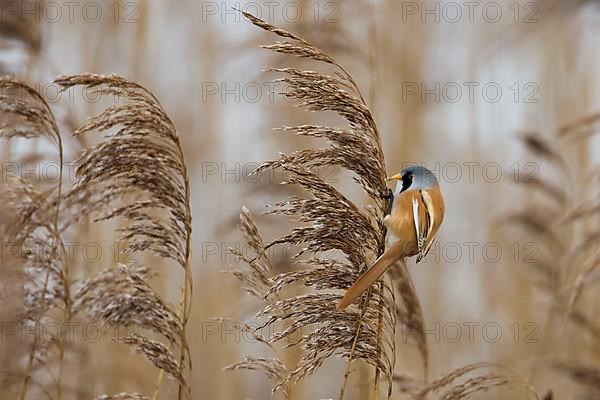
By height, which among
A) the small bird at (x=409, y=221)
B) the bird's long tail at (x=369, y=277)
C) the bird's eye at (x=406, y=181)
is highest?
the bird's eye at (x=406, y=181)

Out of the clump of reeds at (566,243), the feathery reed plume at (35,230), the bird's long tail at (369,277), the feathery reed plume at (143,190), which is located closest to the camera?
the bird's long tail at (369,277)

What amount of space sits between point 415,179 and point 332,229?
1.14ft

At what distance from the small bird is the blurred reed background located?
7.70ft

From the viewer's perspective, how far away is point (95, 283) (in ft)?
7.47

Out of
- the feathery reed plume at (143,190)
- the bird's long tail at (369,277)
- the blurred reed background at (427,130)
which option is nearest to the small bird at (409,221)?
the bird's long tail at (369,277)

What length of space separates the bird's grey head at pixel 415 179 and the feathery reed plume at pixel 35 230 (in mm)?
829

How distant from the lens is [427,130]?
6.16 meters

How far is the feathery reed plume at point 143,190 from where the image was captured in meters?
1.96

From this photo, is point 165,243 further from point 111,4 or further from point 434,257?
point 434,257

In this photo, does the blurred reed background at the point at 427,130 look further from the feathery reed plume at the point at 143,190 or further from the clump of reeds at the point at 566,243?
the feathery reed plume at the point at 143,190

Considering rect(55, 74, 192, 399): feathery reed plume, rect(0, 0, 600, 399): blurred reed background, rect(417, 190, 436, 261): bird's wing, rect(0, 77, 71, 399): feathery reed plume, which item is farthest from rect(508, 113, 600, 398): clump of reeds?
rect(0, 77, 71, 399): feathery reed plume

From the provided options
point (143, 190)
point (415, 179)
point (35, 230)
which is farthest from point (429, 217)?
point (35, 230)

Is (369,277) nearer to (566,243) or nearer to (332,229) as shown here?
(332,229)

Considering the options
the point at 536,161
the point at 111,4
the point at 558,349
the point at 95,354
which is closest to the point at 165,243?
the point at 95,354
